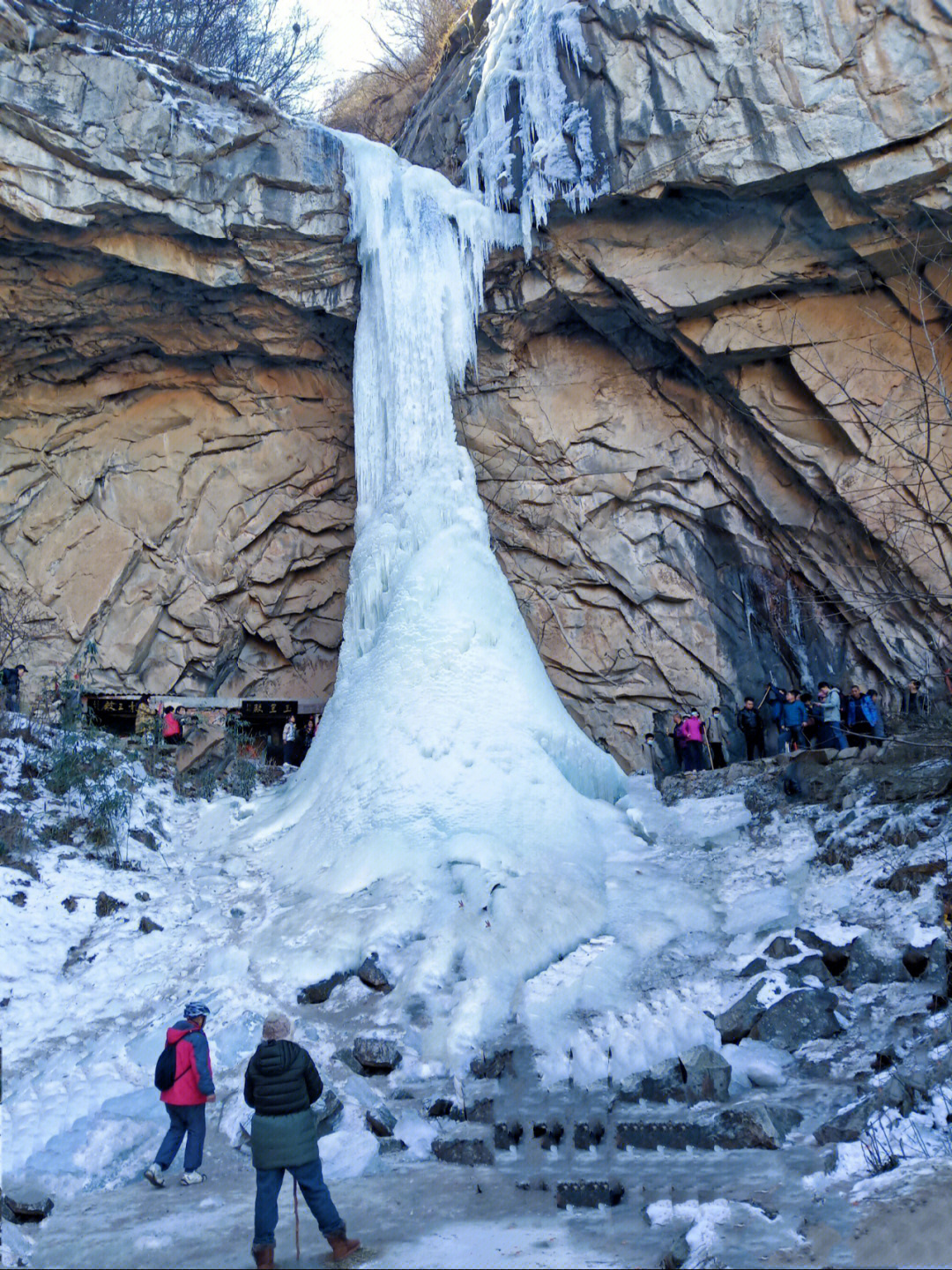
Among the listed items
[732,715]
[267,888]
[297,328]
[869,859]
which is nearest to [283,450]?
Answer: [297,328]

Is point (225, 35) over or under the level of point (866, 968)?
over

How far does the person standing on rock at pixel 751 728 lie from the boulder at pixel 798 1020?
23.1ft

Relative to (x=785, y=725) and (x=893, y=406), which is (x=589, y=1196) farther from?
(x=893, y=406)

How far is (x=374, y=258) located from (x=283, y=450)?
3.62 m

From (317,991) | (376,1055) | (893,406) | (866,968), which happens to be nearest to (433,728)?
(317,991)

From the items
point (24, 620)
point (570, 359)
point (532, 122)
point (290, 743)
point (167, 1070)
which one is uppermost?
point (532, 122)

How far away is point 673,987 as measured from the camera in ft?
21.7

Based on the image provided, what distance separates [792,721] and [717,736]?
291 centimetres

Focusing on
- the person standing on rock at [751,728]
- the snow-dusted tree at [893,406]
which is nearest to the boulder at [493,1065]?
the person standing on rock at [751,728]

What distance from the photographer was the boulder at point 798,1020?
5836 mm

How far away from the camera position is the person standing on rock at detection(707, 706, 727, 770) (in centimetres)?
1472

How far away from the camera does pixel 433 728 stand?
9719 mm

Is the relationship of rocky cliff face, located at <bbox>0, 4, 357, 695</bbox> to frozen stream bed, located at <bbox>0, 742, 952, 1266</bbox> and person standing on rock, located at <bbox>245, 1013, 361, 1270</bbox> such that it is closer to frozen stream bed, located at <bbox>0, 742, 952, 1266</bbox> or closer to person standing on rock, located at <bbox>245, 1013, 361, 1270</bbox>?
frozen stream bed, located at <bbox>0, 742, 952, 1266</bbox>

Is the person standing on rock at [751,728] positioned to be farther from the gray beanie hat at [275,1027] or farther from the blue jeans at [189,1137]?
the gray beanie hat at [275,1027]
